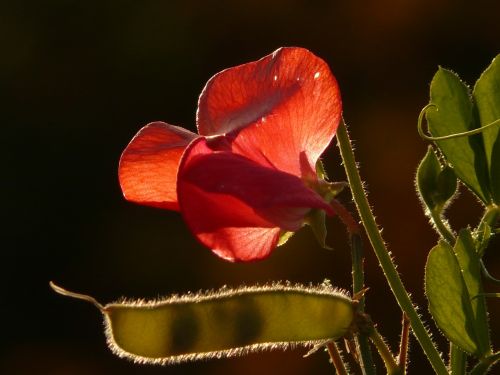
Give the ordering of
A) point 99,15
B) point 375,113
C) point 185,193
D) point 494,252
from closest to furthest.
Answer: point 185,193, point 494,252, point 375,113, point 99,15

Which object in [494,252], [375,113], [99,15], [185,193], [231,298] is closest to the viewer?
[185,193]

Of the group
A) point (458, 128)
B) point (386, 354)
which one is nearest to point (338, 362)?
point (386, 354)

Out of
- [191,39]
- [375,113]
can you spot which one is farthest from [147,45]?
[375,113]

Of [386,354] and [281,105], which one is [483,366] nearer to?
[386,354]

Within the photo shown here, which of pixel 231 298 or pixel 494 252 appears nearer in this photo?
pixel 231 298

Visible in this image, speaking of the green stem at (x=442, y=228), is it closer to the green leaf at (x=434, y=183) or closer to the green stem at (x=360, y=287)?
the green leaf at (x=434, y=183)

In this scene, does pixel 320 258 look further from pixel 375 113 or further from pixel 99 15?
pixel 99 15
